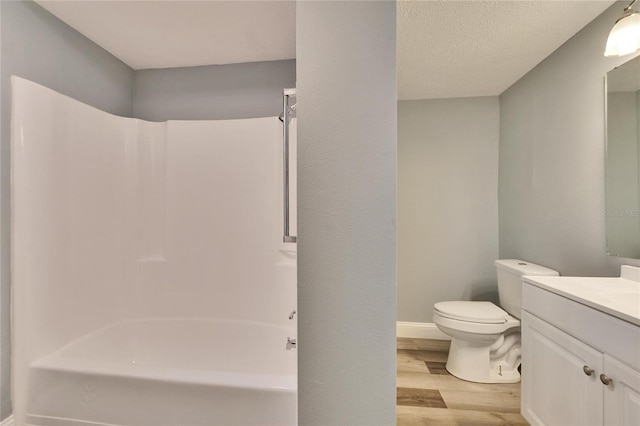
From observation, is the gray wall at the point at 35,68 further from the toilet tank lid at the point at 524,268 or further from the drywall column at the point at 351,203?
the toilet tank lid at the point at 524,268

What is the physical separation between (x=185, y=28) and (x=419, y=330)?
2950 millimetres

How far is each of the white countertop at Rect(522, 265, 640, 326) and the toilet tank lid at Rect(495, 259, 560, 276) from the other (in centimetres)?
50

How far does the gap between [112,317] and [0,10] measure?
176 centimetres

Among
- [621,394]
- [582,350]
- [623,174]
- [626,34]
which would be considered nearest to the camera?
[621,394]

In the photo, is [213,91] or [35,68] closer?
[35,68]

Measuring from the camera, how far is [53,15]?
5.82 ft

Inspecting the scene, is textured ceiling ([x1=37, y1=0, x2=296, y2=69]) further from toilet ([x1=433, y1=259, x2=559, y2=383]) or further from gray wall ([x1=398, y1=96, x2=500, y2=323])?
toilet ([x1=433, y1=259, x2=559, y2=383])

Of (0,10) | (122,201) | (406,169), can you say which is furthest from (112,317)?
(406,169)

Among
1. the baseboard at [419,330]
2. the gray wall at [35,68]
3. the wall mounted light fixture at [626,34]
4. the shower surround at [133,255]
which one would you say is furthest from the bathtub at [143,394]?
the wall mounted light fixture at [626,34]

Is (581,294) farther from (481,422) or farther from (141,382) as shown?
(141,382)

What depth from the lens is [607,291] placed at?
1330 mm

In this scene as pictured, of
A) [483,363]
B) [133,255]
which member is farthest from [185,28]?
[483,363]

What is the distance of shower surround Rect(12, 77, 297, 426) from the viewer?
1.51m

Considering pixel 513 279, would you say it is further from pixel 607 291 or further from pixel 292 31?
pixel 292 31
